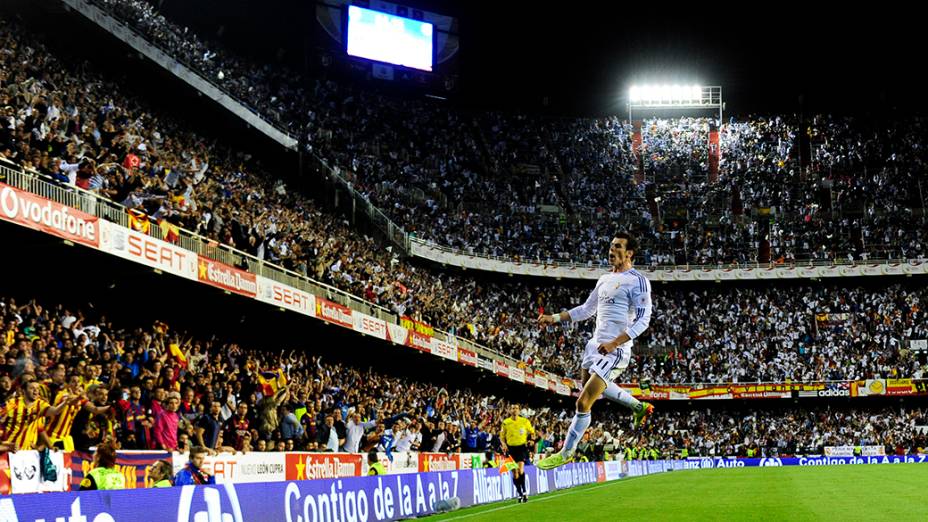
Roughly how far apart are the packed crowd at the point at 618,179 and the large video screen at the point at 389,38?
3.30 metres

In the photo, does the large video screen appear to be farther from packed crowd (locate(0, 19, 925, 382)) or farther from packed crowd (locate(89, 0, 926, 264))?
packed crowd (locate(0, 19, 925, 382))

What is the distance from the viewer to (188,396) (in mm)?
17750

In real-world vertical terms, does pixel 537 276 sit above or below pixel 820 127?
below

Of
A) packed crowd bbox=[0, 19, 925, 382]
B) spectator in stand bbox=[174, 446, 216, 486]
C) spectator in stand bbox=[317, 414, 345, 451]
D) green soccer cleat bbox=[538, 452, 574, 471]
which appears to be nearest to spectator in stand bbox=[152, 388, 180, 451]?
spectator in stand bbox=[174, 446, 216, 486]

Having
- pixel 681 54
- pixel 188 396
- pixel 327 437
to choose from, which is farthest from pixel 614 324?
pixel 681 54

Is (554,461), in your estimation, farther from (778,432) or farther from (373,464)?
(778,432)

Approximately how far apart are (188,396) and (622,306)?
9.62 metres

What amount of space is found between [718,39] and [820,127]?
9812 millimetres

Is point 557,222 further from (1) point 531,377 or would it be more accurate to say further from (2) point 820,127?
(2) point 820,127

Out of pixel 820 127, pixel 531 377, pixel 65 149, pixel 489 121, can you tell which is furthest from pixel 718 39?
pixel 65 149

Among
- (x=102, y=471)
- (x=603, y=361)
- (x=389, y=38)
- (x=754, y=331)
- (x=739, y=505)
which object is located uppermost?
(x=389, y=38)

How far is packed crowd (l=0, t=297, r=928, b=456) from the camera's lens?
46.2 feet

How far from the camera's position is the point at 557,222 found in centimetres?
6169

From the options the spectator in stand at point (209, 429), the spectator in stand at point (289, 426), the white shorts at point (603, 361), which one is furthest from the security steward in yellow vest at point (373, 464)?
the white shorts at point (603, 361)
